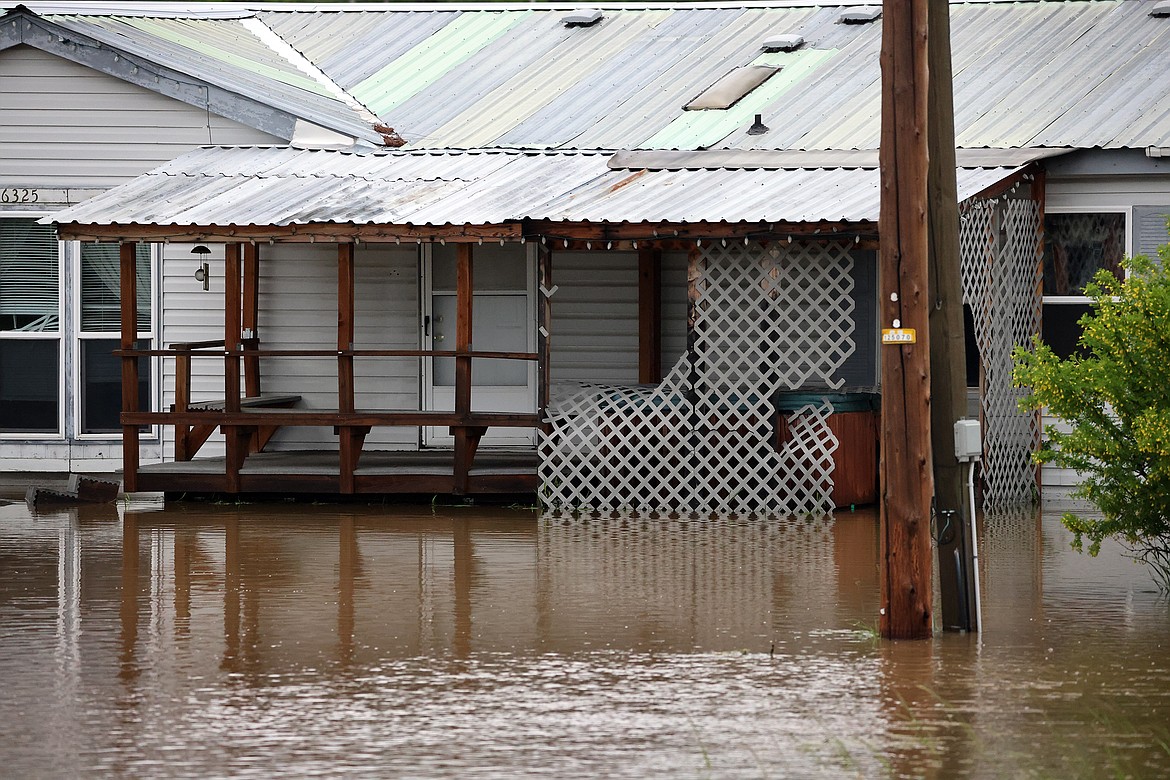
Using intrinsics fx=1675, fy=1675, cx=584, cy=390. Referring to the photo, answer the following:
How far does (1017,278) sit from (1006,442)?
4.88ft

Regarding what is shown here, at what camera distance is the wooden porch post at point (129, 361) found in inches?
595

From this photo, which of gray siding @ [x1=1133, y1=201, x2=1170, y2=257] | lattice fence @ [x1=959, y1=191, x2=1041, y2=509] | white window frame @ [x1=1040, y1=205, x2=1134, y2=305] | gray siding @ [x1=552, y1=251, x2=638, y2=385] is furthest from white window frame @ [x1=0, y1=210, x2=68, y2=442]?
gray siding @ [x1=1133, y1=201, x2=1170, y2=257]

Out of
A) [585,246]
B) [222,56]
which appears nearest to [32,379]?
[222,56]

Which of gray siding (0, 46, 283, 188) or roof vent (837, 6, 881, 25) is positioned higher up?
roof vent (837, 6, 881, 25)

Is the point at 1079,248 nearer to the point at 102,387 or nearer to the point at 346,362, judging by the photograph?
the point at 346,362

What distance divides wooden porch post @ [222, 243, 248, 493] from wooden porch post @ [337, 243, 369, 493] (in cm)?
99

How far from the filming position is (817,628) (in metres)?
9.25

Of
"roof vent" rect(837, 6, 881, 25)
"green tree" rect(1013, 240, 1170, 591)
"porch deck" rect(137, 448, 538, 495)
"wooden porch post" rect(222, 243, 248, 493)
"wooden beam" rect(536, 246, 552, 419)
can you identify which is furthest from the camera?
"roof vent" rect(837, 6, 881, 25)

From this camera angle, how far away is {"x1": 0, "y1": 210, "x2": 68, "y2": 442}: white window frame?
17234mm

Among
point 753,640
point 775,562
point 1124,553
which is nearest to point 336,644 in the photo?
point 753,640

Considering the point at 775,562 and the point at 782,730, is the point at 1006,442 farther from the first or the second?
the point at 782,730

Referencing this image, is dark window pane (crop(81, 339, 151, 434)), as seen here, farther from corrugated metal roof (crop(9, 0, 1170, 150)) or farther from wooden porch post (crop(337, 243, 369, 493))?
wooden porch post (crop(337, 243, 369, 493))

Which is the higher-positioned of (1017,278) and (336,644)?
(1017,278)

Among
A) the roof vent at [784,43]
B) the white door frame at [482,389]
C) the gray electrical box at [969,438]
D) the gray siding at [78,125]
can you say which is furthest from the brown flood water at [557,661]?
the roof vent at [784,43]
